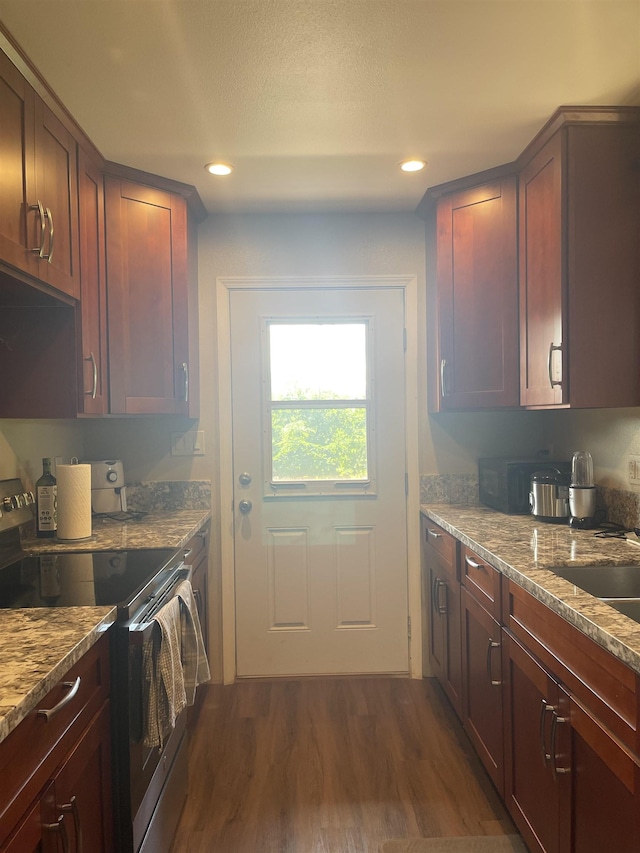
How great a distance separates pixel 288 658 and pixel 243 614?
332 mm

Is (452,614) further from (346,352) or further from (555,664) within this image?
(346,352)

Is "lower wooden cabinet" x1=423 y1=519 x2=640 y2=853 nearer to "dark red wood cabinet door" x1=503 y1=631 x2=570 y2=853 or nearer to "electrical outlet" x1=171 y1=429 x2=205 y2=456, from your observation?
"dark red wood cabinet door" x1=503 y1=631 x2=570 y2=853

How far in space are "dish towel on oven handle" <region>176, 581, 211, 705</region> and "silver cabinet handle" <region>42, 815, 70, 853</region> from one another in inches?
29.0

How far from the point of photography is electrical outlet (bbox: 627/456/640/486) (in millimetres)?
2170

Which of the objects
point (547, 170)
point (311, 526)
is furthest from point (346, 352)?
point (547, 170)

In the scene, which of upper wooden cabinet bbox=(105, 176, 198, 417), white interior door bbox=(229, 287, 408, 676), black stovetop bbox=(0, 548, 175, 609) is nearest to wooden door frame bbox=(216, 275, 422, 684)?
white interior door bbox=(229, 287, 408, 676)

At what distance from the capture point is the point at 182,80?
1.78m

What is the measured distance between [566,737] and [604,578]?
50cm

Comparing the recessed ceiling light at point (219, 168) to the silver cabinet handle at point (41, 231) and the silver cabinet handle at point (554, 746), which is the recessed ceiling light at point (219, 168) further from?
the silver cabinet handle at point (554, 746)

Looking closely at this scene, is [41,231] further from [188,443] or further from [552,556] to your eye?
[552,556]

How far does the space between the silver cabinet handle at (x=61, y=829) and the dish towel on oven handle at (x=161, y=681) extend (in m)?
0.39

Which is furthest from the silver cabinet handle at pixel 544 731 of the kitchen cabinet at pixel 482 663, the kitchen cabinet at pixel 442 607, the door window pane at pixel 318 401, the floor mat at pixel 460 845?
the door window pane at pixel 318 401

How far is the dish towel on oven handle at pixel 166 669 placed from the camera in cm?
150

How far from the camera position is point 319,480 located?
302cm
